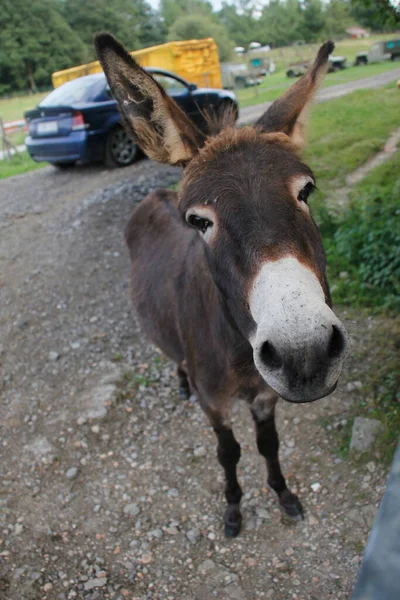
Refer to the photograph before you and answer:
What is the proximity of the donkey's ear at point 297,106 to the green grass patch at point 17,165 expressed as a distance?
1129 cm

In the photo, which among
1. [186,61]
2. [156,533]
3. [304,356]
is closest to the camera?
[304,356]

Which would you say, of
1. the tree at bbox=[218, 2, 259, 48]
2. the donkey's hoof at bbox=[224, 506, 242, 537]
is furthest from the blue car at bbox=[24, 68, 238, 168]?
the tree at bbox=[218, 2, 259, 48]

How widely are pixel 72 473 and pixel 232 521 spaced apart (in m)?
1.33

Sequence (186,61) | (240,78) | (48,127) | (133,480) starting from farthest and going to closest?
(240,78) < (186,61) < (48,127) < (133,480)

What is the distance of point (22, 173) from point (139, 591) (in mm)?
11578

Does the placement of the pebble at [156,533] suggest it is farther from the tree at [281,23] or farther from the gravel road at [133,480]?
the tree at [281,23]

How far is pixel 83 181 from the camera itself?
31.1 ft

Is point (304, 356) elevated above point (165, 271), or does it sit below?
above

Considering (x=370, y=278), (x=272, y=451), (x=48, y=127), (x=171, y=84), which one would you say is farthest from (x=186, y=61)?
(x=272, y=451)

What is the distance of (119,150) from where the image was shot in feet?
32.0

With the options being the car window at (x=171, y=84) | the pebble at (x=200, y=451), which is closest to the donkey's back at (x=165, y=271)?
the pebble at (x=200, y=451)

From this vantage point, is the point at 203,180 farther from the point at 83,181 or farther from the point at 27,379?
the point at 83,181

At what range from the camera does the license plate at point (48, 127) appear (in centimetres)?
939

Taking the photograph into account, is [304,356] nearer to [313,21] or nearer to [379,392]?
[379,392]
